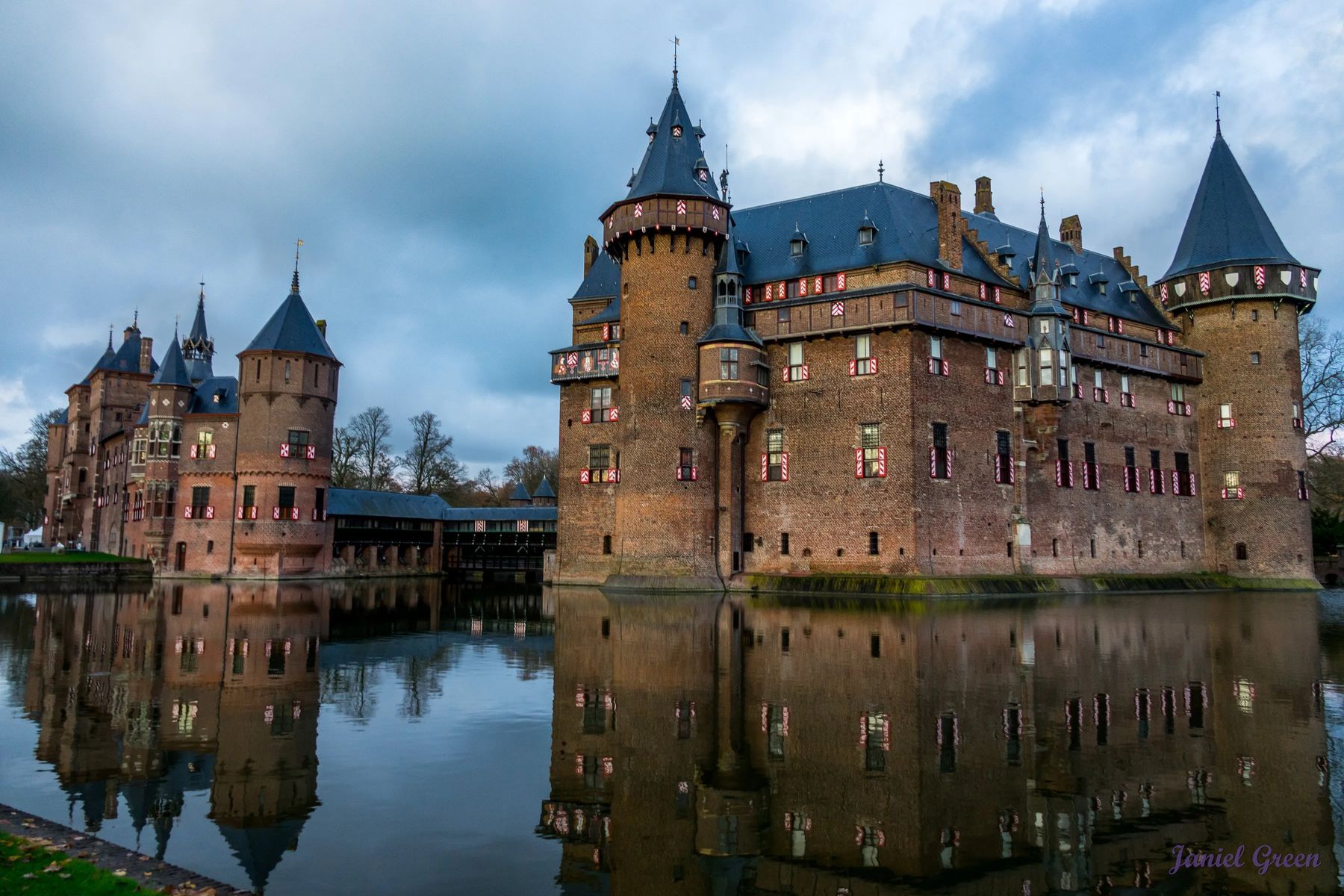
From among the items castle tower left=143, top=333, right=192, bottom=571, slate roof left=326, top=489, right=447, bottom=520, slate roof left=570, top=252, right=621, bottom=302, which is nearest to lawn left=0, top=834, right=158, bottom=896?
slate roof left=570, top=252, right=621, bottom=302

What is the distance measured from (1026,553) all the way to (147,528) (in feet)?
138

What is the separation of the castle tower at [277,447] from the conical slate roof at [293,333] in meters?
0.04

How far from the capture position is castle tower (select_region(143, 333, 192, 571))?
48688mm

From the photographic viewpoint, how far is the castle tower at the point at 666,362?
37.1 m

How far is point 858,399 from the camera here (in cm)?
3700

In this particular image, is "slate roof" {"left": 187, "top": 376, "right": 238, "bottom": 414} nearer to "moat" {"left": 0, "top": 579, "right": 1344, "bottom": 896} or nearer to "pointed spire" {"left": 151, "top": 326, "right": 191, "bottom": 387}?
"pointed spire" {"left": 151, "top": 326, "right": 191, "bottom": 387}

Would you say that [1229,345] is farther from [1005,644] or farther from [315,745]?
[315,745]

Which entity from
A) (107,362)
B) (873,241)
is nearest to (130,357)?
(107,362)

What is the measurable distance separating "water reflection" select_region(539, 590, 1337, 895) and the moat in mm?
35

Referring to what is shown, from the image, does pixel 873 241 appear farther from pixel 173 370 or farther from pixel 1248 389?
pixel 173 370

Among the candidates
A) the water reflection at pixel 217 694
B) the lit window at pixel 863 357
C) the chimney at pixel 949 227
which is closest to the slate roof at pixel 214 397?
the water reflection at pixel 217 694

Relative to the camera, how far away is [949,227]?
38.7 m

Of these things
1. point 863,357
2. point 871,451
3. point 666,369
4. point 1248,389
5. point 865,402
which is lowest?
point 871,451

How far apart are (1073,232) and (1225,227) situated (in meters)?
6.92
